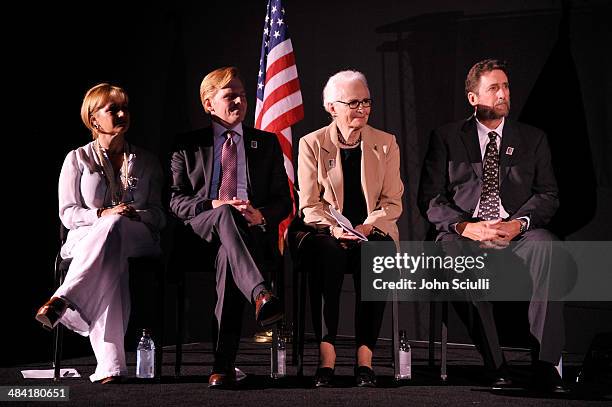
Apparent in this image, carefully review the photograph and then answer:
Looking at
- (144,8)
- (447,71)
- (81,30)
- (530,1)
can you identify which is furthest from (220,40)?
(530,1)

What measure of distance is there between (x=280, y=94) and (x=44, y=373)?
233 centimetres

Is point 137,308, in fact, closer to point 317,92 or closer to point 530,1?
point 317,92

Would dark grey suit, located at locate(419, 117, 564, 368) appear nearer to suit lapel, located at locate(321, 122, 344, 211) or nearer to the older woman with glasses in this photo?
the older woman with glasses

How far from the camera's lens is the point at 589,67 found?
17.4 ft

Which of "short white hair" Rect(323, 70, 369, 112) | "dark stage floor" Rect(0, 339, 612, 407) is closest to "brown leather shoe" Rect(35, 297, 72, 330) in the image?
"dark stage floor" Rect(0, 339, 612, 407)

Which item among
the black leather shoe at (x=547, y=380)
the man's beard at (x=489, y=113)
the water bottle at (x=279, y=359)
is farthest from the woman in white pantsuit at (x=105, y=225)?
the black leather shoe at (x=547, y=380)

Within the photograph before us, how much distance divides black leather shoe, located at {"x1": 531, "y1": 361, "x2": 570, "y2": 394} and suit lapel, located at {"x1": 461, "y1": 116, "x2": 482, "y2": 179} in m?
1.03

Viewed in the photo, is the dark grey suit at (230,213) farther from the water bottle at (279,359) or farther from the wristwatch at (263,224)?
the water bottle at (279,359)

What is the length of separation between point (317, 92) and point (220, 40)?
850 millimetres

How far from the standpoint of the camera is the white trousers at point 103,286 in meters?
4.05

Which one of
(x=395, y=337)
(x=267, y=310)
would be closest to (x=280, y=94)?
(x=395, y=337)

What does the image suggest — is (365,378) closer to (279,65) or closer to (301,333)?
(301,333)

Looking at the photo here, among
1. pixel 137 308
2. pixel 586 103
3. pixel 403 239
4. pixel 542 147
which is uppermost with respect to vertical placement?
pixel 586 103

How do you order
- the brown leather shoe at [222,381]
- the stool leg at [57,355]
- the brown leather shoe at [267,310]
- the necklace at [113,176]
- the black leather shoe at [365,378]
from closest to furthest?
the brown leather shoe at [267,310], the brown leather shoe at [222,381], the black leather shoe at [365,378], the stool leg at [57,355], the necklace at [113,176]
